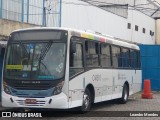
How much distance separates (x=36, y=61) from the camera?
12.7 meters

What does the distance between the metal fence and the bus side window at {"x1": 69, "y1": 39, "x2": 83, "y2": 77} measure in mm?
6476

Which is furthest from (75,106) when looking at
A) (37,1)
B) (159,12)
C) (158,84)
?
(159,12)

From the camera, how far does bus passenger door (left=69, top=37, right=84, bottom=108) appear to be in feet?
41.8

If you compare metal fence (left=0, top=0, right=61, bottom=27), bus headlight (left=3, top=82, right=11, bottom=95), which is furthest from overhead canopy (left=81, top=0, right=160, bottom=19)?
bus headlight (left=3, top=82, right=11, bottom=95)

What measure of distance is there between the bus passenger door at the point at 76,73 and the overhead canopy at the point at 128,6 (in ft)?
89.4

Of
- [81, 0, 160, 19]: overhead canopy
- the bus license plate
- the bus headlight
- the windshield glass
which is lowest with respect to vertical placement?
the bus license plate

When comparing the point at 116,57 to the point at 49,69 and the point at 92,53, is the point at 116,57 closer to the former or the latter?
the point at 92,53

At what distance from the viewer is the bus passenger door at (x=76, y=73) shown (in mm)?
12750

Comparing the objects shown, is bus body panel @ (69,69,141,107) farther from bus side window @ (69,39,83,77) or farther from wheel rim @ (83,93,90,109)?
wheel rim @ (83,93,90,109)

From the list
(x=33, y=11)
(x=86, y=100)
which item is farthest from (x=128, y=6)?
(x=86, y=100)

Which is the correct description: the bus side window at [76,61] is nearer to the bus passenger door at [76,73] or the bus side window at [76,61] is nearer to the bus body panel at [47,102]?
the bus passenger door at [76,73]

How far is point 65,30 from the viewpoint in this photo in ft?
42.2

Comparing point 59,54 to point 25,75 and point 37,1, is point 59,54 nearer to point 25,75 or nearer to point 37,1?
point 25,75

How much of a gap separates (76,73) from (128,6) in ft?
97.0
